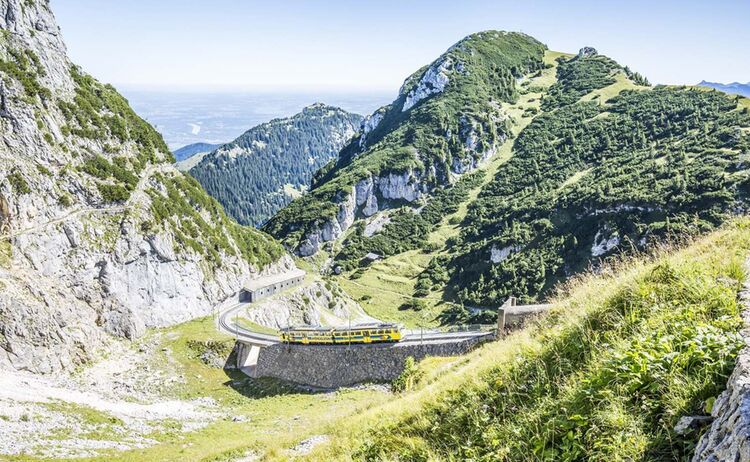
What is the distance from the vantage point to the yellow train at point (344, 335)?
45.4m

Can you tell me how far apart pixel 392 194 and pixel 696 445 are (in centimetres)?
18278

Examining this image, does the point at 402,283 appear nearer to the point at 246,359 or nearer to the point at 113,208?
the point at 246,359

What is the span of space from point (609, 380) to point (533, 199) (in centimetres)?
14774

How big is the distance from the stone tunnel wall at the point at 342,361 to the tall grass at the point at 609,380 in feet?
106

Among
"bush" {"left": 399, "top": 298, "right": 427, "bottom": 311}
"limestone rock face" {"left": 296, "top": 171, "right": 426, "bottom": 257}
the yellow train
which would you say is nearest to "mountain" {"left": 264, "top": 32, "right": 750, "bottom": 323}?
"limestone rock face" {"left": 296, "top": 171, "right": 426, "bottom": 257}

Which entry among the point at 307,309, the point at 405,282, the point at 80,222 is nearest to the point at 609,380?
the point at 80,222

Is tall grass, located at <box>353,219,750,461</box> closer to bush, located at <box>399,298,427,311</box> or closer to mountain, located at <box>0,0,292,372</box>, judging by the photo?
mountain, located at <box>0,0,292,372</box>

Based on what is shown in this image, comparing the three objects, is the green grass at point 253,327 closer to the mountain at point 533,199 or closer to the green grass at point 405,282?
the green grass at point 405,282

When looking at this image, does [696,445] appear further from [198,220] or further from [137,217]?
[198,220]

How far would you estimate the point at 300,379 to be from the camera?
47594 millimetres

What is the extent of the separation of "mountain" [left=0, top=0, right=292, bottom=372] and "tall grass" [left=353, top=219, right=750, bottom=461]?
44.5 m

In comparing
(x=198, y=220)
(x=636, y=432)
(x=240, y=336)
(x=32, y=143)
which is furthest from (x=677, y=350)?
(x=198, y=220)

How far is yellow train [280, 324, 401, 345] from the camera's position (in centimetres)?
4544

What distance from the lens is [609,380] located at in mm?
7176
